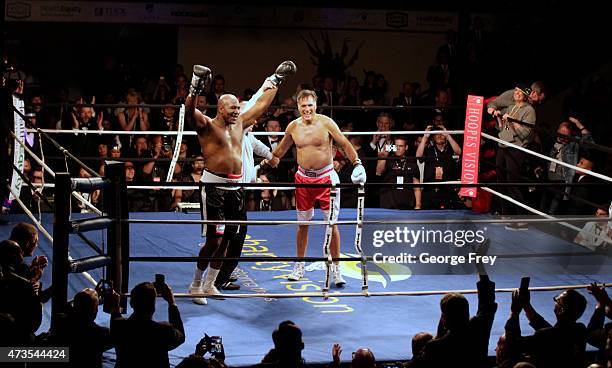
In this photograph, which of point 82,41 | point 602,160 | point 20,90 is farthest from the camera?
point 82,41

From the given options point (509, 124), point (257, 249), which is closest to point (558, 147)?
point (509, 124)

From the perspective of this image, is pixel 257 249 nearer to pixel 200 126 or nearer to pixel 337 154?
pixel 200 126

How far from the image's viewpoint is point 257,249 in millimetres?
7000

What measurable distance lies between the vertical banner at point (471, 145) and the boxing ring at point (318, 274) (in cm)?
56

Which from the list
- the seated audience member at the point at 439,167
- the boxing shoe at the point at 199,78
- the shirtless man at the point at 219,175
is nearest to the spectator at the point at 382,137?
the seated audience member at the point at 439,167

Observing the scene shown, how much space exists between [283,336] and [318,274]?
9.39 feet

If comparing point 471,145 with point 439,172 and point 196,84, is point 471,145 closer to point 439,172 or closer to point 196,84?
point 439,172

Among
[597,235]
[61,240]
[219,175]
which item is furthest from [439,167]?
[61,240]

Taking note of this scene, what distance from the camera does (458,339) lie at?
12.8 ft

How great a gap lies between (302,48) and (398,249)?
19.2 ft

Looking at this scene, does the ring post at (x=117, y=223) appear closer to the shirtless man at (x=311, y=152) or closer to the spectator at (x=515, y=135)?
the shirtless man at (x=311, y=152)

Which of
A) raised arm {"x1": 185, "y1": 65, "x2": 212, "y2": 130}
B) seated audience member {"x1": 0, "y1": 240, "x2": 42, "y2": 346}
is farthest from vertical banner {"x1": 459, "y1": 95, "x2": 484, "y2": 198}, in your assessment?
seated audience member {"x1": 0, "y1": 240, "x2": 42, "y2": 346}

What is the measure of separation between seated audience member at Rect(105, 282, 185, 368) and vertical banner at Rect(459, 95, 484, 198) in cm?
467

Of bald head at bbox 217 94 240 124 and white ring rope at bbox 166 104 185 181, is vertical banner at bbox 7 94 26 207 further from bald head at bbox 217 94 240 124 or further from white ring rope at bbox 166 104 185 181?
bald head at bbox 217 94 240 124
